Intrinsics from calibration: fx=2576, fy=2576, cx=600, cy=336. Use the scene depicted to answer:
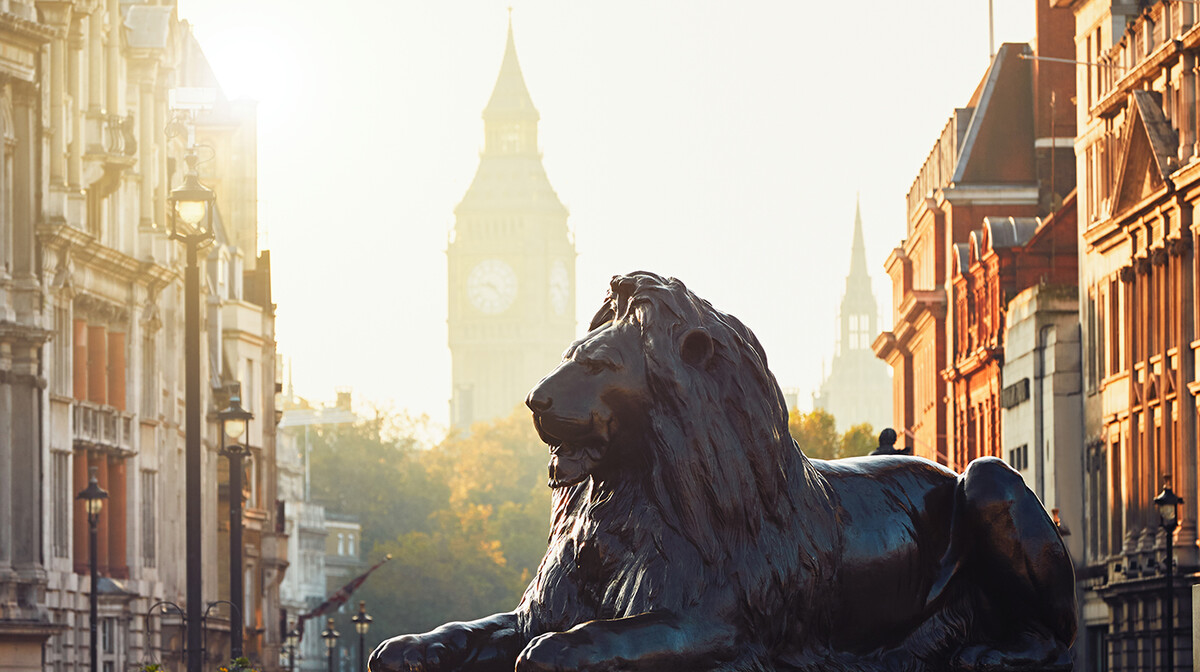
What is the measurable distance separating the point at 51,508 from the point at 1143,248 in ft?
80.0

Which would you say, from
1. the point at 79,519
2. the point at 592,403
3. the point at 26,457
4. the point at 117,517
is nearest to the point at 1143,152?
the point at 117,517

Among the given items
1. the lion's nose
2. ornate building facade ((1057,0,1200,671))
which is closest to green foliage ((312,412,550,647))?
ornate building facade ((1057,0,1200,671))

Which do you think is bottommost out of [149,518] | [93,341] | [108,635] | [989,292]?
[108,635]

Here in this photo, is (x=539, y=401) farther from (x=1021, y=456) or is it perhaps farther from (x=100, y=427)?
(x=1021, y=456)

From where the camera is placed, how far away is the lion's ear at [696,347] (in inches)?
295

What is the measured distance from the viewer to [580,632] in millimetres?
7188

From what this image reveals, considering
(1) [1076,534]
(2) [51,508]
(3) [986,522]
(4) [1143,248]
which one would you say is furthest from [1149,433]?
(3) [986,522]

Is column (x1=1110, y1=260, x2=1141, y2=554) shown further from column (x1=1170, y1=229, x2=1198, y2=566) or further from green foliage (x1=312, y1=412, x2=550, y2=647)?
green foliage (x1=312, y1=412, x2=550, y2=647)

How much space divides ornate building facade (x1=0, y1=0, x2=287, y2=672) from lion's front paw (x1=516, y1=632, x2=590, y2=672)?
3440 cm

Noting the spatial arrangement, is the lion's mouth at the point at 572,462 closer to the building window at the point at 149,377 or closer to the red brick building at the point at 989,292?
the building window at the point at 149,377

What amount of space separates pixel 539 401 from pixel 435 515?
481 ft

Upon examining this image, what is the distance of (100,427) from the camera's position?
53969 millimetres

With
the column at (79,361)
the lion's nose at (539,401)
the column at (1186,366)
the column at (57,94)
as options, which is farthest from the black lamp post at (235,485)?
the lion's nose at (539,401)

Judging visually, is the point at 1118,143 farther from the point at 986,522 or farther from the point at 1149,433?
the point at 986,522
